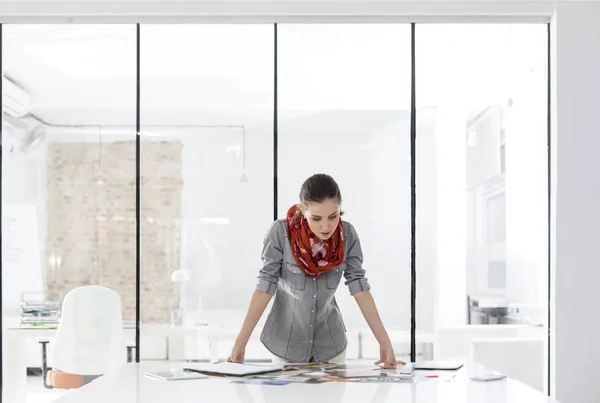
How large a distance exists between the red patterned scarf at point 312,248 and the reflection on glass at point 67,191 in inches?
64.1

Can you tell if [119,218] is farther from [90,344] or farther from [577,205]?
[577,205]

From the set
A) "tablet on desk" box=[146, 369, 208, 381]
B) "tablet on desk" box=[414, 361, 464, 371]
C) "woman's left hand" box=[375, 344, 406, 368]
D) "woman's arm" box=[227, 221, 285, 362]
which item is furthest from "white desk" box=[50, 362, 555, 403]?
"woman's arm" box=[227, 221, 285, 362]

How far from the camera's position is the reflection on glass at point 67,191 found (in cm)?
455

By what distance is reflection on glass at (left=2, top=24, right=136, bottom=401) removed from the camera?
179 inches

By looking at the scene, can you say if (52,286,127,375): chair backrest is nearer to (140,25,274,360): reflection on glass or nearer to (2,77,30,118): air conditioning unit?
(140,25,274,360): reflection on glass

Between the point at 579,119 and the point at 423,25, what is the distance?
3.29 ft

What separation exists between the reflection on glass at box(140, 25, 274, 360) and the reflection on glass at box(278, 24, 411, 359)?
15 cm

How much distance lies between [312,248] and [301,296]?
0.75ft

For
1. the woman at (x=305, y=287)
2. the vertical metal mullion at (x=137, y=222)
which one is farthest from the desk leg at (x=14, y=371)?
the woman at (x=305, y=287)

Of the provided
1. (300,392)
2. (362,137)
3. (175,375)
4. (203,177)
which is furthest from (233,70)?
(300,392)

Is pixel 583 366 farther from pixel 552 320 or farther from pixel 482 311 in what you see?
pixel 482 311

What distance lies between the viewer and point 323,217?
119 inches
